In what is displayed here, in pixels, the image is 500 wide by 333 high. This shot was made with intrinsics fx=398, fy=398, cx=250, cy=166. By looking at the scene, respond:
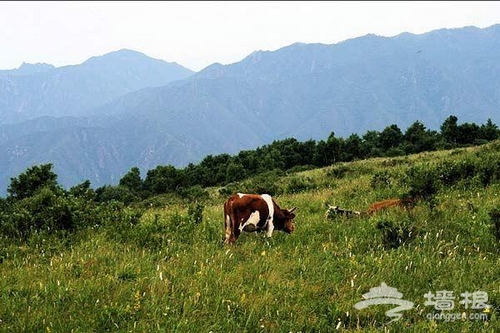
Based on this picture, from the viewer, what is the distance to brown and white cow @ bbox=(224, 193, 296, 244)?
9398mm

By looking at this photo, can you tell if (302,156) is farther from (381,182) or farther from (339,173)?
(381,182)

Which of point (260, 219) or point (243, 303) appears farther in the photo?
point (260, 219)

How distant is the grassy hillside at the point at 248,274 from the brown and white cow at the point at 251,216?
28 centimetres

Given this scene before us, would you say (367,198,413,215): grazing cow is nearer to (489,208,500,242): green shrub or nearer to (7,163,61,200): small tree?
(489,208,500,242): green shrub

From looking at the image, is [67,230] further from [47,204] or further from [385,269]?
[385,269]

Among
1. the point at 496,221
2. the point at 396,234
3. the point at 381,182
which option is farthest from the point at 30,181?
the point at 496,221

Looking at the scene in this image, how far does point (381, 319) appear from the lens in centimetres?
571

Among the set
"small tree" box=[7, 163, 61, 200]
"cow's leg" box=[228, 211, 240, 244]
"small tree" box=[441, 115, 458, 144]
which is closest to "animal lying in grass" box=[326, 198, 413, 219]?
"cow's leg" box=[228, 211, 240, 244]

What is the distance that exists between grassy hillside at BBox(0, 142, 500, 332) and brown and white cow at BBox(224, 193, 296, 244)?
28cm

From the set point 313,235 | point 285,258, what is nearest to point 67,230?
point 285,258

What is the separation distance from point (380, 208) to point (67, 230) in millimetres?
8939

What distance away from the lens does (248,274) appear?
702 cm

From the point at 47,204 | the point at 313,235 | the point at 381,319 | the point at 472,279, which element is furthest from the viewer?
the point at 47,204

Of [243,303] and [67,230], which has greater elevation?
[67,230]
